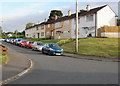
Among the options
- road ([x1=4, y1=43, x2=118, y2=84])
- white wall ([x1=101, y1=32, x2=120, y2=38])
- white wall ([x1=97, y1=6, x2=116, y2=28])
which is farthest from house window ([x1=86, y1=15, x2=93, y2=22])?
road ([x1=4, y1=43, x2=118, y2=84])

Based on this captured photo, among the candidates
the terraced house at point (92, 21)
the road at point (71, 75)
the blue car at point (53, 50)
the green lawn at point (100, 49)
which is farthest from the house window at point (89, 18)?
the road at point (71, 75)

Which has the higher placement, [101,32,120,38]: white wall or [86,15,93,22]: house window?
[86,15,93,22]: house window

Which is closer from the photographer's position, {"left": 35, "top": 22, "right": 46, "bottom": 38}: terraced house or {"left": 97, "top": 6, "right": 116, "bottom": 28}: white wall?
{"left": 97, "top": 6, "right": 116, "bottom": 28}: white wall

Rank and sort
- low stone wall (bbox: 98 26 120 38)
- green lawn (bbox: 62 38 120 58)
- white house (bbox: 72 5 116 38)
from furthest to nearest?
white house (bbox: 72 5 116 38), low stone wall (bbox: 98 26 120 38), green lawn (bbox: 62 38 120 58)

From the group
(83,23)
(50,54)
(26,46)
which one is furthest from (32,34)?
(50,54)

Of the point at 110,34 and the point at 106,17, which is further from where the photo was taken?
the point at 106,17

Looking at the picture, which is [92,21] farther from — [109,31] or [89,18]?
[109,31]

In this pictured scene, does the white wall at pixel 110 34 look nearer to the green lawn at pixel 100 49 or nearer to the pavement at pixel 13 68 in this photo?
the green lawn at pixel 100 49

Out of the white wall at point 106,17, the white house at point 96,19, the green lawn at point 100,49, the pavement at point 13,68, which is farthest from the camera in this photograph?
the white wall at point 106,17

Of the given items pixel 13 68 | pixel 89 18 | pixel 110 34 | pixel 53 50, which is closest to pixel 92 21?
pixel 89 18

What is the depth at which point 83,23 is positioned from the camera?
48812mm

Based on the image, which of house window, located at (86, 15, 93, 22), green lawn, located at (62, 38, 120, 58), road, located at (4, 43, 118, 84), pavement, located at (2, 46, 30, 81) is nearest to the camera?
road, located at (4, 43, 118, 84)

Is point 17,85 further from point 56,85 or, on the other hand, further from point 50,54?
point 50,54

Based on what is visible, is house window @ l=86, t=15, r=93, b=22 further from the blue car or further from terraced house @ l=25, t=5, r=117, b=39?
the blue car
